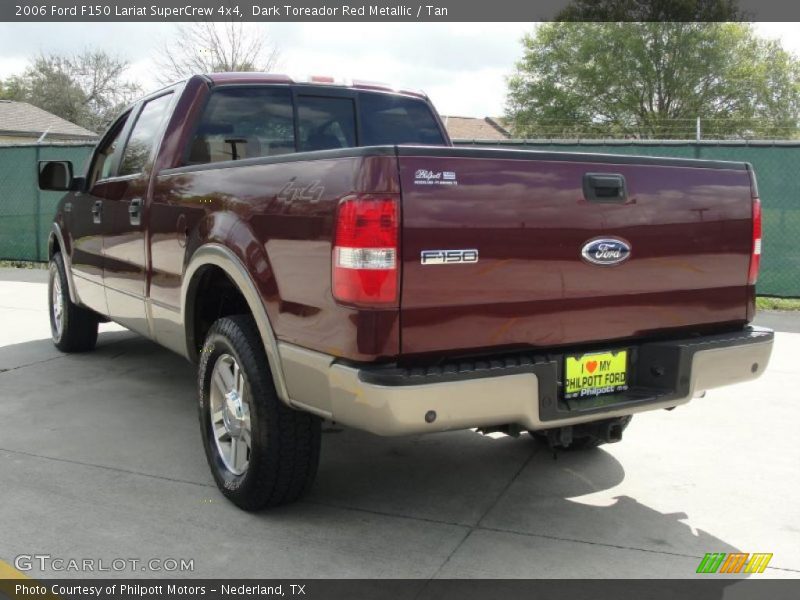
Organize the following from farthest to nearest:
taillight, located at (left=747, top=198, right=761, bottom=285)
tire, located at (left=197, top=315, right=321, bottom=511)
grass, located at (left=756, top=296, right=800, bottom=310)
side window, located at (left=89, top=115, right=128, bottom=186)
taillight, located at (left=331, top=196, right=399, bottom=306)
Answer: grass, located at (left=756, top=296, right=800, bottom=310) < side window, located at (left=89, top=115, right=128, bottom=186) < taillight, located at (left=747, top=198, right=761, bottom=285) < tire, located at (left=197, top=315, right=321, bottom=511) < taillight, located at (left=331, top=196, right=399, bottom=306)

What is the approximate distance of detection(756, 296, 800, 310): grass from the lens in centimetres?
951

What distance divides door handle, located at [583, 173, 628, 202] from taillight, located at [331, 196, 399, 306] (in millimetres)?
839

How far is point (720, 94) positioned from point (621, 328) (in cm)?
5319

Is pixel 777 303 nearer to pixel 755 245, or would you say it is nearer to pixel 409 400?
pixel 755 245

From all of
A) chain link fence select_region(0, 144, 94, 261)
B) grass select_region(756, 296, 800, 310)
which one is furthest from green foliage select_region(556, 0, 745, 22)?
grass select_region(756, 296, 800, 310)

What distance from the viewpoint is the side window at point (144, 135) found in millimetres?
5086

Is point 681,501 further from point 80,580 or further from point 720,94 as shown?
point 720,94

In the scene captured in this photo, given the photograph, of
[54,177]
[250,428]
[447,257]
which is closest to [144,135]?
[54,177]

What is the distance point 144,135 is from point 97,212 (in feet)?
2.38

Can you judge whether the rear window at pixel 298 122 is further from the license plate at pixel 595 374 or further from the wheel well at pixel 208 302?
the license plate at pixel 595 374

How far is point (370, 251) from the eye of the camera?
294cm

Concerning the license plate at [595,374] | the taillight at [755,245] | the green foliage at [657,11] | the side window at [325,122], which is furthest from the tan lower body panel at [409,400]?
the green foliage at [657,11]

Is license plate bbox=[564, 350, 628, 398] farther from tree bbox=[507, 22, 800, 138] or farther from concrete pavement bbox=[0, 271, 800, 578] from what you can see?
tree bbox=[507, 22, 800, 138]

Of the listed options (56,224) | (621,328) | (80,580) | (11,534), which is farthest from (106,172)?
(621,328)
